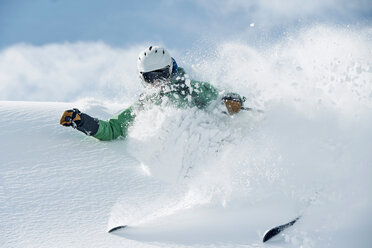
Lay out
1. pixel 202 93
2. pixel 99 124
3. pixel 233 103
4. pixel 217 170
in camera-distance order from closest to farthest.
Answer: pixel 217 170
pixel 99 124
pixel 233 103
pixel 202 93

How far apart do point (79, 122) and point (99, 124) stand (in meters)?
0.21

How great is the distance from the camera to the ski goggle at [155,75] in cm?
391

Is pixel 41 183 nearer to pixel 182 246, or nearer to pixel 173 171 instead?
pixel 173 171

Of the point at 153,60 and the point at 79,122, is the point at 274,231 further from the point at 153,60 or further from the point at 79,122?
the point at 153,60

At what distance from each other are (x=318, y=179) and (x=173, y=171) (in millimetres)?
1124

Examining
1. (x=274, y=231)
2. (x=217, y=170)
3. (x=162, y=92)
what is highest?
(x=162, y=92)

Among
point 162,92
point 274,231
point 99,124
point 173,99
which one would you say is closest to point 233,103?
point 173,99

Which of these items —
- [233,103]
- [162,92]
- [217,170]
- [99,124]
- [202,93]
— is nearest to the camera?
[217,170]

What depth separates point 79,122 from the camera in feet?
11.6

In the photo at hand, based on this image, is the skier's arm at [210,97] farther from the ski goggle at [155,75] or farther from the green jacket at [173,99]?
the ski goggle at [155,75]

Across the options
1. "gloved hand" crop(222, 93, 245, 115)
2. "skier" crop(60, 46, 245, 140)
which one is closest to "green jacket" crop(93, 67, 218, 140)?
"skier" crop(60, 46, 245, 140)

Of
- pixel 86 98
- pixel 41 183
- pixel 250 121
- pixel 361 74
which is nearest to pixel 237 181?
pixel 250 121

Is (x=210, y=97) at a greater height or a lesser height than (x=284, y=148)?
greater

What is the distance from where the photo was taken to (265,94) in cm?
383
